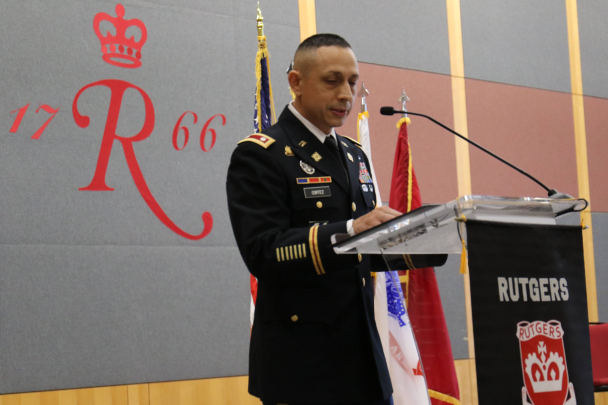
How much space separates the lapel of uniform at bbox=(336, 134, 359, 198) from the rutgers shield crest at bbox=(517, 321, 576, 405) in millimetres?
543

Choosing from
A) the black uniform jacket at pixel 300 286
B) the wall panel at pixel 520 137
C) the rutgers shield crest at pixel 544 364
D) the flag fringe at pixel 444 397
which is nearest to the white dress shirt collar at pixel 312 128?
the black uniform jacket at pixel 300 286

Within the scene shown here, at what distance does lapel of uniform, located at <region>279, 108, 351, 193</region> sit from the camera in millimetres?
1506

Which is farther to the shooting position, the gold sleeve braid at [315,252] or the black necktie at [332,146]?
the black necktie at [332,146]

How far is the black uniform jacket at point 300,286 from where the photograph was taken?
1.30 metres

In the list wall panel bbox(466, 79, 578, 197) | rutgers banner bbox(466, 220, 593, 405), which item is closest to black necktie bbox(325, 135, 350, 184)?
rutgers banner bbox(466, 220, 593, 405)

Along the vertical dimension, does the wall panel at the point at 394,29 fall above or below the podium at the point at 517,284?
above

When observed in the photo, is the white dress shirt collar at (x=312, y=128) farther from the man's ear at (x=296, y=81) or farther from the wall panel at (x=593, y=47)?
the wall panel at (x=593, y=47)

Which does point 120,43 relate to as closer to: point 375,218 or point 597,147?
point 375,218

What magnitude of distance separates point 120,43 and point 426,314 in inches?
82.8

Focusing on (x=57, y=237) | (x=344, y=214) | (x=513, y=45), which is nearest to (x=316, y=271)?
(x=344, y=214)

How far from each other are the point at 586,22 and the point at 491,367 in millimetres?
4693

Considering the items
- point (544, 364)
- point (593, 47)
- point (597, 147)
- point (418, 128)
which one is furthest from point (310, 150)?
point (593, 47)

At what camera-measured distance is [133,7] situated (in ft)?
11.0

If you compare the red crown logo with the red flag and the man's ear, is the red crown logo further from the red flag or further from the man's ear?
the man's ear
